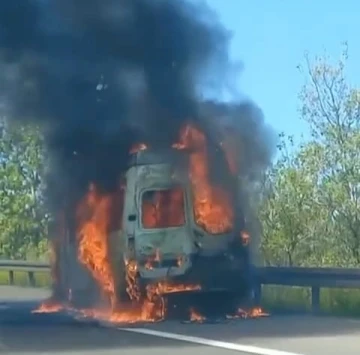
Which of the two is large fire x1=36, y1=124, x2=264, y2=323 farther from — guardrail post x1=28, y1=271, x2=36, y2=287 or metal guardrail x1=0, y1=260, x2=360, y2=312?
guardrail post x1=28, y1=271, x2=36, y2=287

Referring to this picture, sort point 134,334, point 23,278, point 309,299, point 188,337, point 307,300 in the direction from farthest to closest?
point 23,278, point 307,300, point 309,299, point 134,334, point 188,337

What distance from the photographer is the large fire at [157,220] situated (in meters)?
17.2

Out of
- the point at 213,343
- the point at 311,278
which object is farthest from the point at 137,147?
the point at 213,343

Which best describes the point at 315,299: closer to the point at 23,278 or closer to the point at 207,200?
the point at 207,200

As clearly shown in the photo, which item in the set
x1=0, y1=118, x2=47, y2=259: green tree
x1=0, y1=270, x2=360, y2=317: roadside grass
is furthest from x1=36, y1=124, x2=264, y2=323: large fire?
x1=0, y1=118, x2=47, y2=259: green tree

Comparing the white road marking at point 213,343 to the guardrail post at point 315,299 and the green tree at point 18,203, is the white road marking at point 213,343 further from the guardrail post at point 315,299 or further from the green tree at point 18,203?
the green tree at point 18,203

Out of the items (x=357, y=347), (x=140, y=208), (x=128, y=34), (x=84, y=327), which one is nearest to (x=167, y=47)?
(x=128, y=34)

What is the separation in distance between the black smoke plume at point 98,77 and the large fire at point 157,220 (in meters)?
1.10

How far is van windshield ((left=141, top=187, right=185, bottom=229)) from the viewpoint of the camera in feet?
56.2

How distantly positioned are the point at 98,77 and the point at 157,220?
167 inches

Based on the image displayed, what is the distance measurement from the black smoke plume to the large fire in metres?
1.10

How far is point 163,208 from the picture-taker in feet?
56.9

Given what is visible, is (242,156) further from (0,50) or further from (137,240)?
(0,50)

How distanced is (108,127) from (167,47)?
2.25 m
